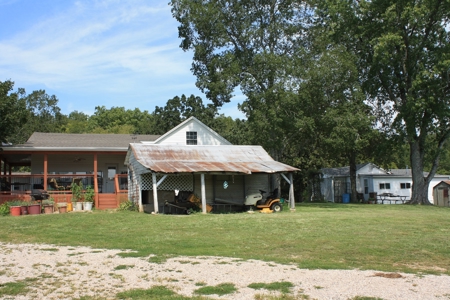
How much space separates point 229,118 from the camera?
8512 cm

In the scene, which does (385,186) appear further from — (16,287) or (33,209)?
(16,287)

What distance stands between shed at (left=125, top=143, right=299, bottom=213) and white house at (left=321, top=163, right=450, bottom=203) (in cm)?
1764

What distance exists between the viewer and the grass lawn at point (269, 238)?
10.4 metres

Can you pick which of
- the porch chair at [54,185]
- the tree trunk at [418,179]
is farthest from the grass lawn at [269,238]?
the tree trunk at [418,179]

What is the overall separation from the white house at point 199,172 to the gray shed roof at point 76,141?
311 centimetres

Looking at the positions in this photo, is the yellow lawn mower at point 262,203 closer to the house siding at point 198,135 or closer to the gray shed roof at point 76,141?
the gray shed roof at point 76,141

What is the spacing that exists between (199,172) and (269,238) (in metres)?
8.93

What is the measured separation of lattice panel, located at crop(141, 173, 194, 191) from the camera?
23594 mm

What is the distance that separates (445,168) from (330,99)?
52531mm

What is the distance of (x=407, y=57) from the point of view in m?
31.8

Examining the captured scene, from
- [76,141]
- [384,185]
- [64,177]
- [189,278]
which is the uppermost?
[76,141]

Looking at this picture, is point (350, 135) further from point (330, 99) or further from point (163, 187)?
point (163, 187)

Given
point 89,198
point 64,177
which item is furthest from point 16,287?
point 64,177

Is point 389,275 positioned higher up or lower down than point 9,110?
lower down
